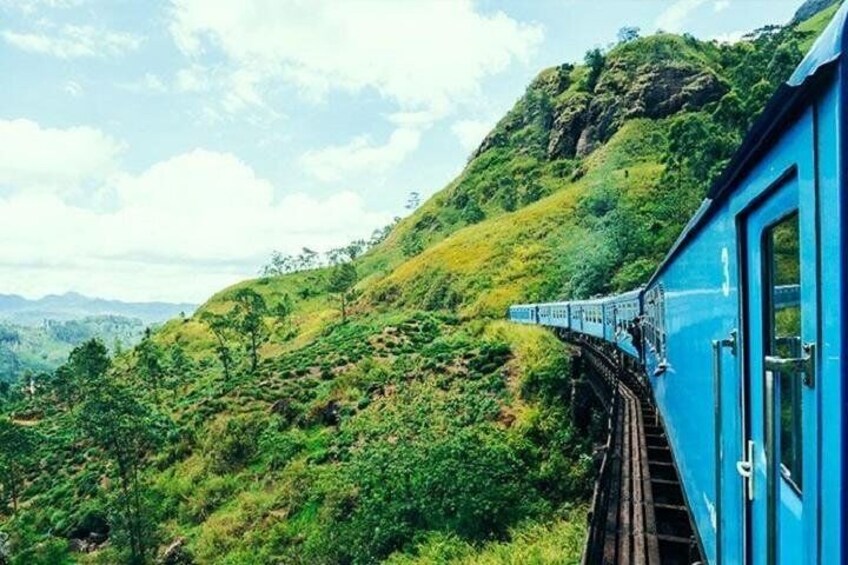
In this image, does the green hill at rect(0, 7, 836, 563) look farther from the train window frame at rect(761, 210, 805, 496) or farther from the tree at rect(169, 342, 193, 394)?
the train window frame at rect(761, 210, 805, 496)

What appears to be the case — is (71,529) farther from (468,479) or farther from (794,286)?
(794,286)

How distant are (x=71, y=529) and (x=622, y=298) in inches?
1101

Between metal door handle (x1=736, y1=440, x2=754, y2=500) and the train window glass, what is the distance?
509mm

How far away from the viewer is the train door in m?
2.05

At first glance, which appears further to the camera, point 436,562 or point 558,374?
point 558,374

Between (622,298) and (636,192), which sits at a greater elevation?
(636,192)

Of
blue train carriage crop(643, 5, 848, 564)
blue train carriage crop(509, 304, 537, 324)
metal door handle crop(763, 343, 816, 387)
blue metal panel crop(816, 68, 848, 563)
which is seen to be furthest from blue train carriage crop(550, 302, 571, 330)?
blue metal panel crop(816, 68, 848, 563)

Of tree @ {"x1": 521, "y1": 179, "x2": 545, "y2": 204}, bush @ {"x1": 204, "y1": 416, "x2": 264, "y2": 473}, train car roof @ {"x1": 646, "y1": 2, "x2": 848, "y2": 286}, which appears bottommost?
bush @ {"x1": 204, "y1": 416, "x2": 264, "y2": 473}

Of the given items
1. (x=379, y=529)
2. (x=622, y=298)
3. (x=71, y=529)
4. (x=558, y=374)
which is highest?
(x=622, y=298)

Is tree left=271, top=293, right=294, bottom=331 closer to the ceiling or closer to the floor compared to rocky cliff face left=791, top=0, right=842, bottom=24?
closer to the floor

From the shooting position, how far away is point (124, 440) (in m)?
29.5

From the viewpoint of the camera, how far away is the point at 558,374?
24.2m

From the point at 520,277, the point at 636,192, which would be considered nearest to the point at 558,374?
the point at 520,277

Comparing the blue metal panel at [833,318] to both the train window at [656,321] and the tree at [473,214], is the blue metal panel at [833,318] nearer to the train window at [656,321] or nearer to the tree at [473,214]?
the train window at [656,321]
